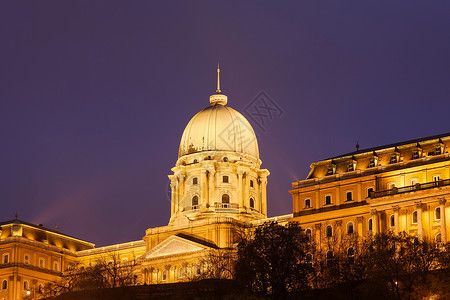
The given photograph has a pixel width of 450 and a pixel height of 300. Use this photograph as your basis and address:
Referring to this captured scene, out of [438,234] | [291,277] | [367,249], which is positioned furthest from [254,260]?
[438,234]

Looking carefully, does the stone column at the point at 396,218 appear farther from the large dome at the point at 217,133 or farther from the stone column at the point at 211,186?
the large dome at the point at 217,133

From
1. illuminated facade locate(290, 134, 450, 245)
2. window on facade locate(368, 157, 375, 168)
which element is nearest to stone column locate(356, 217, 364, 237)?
illuminated facade locate(290, 134, 450, 245)

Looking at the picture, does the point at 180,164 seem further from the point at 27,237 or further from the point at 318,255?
the point at 318,255

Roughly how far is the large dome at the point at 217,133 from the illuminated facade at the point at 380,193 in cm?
3208

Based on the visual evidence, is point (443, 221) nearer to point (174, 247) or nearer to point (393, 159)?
point (393, 159)

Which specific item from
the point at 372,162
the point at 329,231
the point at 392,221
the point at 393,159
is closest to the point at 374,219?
the point at 392,221

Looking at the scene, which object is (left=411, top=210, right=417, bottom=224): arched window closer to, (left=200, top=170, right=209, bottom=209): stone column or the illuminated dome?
(left=200, top=170, right=209, bottom=209): stone column

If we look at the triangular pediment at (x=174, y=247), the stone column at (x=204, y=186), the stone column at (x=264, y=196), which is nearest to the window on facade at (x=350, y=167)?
the triangular pediment at (x=174, y=247)

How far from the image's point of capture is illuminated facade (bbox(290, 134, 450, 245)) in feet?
410

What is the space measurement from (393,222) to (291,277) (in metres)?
31.5

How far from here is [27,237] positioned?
6762 inches

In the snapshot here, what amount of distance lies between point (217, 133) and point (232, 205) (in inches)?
495

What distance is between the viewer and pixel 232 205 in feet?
550

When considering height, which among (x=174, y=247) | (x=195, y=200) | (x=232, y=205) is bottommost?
(x=174, y=247)
